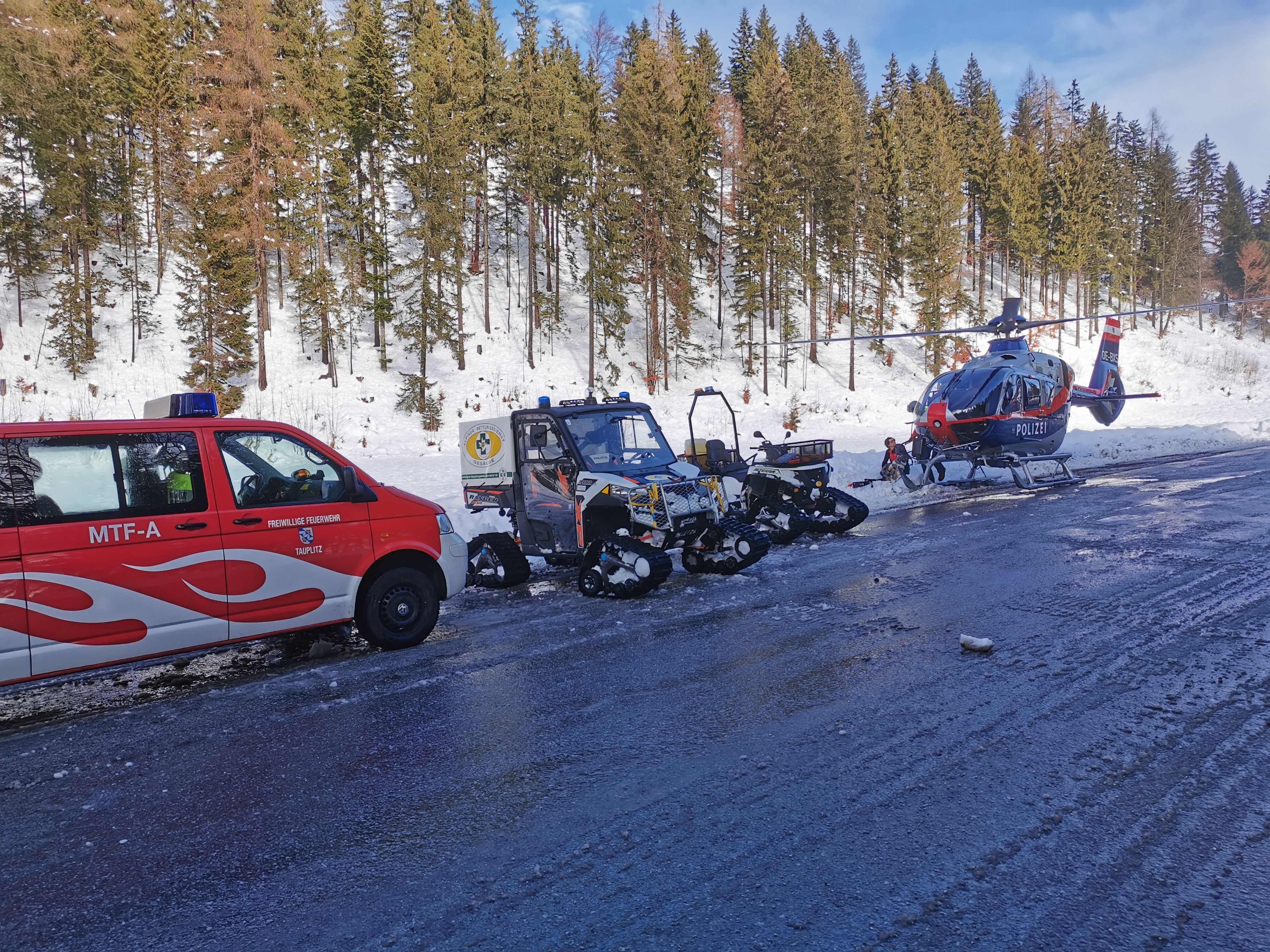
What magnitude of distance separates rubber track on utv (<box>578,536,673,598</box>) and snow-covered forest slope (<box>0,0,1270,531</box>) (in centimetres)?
754

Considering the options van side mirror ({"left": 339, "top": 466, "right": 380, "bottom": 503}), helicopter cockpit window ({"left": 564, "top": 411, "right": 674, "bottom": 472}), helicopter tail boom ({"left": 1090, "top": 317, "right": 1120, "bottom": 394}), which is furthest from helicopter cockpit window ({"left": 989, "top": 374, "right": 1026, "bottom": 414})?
van side mirror ({"left": 339, "top": 466, "right": 380, "bottom": 503})

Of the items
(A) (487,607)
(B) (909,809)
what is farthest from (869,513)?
(B) (909,809)

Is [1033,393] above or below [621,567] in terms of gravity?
above

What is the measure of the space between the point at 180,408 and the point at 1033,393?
17.4 meters

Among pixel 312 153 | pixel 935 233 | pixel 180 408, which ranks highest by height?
pixel 312 153

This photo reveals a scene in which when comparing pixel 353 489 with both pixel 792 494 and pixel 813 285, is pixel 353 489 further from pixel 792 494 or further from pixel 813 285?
pixel 813 285

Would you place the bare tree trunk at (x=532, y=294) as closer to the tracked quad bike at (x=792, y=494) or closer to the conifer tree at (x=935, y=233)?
the conifer tree at (x=935, y=233)

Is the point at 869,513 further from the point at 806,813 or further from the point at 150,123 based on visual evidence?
the point at 150,123

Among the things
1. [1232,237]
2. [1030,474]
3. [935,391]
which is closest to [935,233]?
[935,391]

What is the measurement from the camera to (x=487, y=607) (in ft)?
26.9

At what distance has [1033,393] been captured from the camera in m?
17.8

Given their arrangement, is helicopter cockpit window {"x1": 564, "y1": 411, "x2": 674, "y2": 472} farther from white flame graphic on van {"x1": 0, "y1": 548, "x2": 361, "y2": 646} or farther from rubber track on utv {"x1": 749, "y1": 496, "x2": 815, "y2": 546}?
white flame graphic on van {"x1": 0, "y1": 548, "x2": 361, "y2": 646}

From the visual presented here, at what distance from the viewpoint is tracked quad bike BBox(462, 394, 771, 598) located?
27.8 feet

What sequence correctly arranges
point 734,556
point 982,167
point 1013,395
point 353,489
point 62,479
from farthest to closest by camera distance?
point 982,167 < point 1013,395 < point 734,556 < point 353,489 < point 62,479
